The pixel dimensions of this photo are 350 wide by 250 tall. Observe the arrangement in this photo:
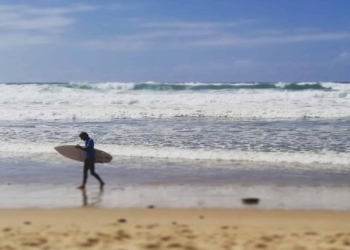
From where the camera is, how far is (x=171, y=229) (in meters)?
7.21

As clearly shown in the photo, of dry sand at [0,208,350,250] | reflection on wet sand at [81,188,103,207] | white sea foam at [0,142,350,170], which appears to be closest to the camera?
dry sand at [0,208,350,250]

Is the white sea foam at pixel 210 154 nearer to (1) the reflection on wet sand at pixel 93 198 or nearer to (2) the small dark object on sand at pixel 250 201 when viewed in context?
(2) the small dark object on sand at pixel 250 201

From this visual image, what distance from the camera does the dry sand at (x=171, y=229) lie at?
640cm

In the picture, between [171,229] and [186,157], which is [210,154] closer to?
[186,157]

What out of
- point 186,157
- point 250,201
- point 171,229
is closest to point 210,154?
point 186,157

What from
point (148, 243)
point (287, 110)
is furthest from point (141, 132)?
point (148, 243)

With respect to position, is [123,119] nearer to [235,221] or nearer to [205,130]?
[205,130]

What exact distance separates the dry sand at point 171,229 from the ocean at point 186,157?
2.09ft

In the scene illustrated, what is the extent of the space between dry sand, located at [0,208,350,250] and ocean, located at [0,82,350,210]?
0.64 metres

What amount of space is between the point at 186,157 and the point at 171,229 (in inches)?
275

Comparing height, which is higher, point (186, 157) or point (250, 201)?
point (186, 157)

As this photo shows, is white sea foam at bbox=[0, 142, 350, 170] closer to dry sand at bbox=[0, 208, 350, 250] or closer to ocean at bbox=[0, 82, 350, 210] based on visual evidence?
ocean at bbox=[0, 82, 350, 210]

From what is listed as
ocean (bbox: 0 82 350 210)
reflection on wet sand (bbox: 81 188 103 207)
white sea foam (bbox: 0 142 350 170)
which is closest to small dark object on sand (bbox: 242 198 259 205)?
ocean (bbox: 0 82 350 210)

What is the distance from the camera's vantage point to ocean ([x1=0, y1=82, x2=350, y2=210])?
964cm
